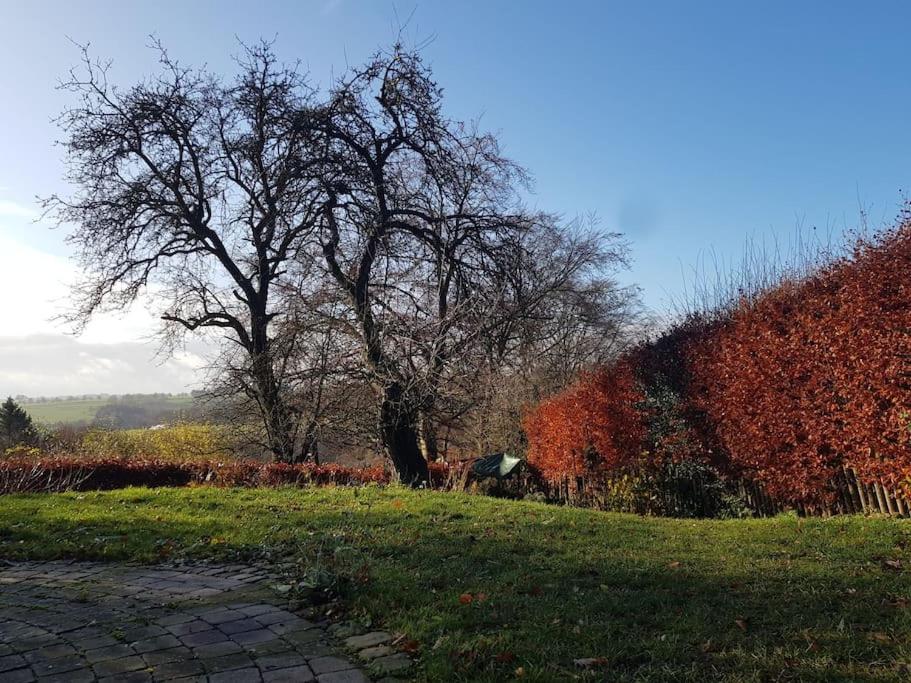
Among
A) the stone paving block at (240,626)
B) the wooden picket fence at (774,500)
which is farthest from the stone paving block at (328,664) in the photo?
the wooden picket fence at (774,500)

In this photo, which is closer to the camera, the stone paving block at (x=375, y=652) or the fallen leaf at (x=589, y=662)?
the fallen leaf at (x=589, y=662)

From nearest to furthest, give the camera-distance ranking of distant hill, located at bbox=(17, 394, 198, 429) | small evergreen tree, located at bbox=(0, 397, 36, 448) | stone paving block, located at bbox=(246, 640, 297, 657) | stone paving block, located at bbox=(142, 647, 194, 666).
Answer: stone paving block, located at bbox=(142, 647, 194, 666) < stone paving block, located at bbox=(246, 640, 297, 657) < distant hill, located at bbox=(17, 394, 198, 429) < small evergreen tree, located at bbox=(0, 397, 36, 448)

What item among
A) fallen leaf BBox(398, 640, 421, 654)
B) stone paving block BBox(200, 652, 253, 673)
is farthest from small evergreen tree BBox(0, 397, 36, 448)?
fallen leaf BBox(398, 640, 421, 654)

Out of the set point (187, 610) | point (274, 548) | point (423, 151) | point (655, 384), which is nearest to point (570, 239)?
point (423, 151)

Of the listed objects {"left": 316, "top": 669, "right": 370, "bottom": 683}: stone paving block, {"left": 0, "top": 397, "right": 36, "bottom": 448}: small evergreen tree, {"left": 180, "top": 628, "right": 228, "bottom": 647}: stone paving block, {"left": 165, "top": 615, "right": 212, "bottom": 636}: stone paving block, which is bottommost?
{"left": 316, "top": 669, "right": 370, "bottom": 683}: stone paving block

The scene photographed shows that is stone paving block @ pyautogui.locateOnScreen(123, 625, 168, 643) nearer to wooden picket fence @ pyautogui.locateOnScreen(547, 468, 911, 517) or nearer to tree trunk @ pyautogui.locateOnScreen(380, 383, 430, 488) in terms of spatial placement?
wooden picket fence @ pyautogui.locateOnScreen(547, 468, 911, 517)

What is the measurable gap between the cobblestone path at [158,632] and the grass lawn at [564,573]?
0.54 m

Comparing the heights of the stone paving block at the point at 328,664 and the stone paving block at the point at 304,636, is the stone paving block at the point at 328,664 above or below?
below

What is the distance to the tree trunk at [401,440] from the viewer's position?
1243cm

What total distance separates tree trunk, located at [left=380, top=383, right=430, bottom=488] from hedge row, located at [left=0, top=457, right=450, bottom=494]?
53 cm

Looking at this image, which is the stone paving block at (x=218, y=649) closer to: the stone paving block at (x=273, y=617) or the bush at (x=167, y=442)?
the stone paving block at (x=273, y=617)

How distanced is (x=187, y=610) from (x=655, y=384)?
361 inches

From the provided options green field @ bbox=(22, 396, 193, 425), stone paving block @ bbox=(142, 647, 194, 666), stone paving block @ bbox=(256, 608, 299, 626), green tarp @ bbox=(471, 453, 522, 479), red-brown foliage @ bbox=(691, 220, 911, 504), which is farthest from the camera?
green field @ bbox=(22, 396, 193, 425)

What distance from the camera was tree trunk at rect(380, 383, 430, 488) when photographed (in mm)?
12430
